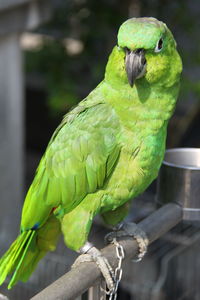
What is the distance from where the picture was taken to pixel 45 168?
1.83 m

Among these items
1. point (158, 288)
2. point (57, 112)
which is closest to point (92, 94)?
point (158, 288)

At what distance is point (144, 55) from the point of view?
5.39 ft

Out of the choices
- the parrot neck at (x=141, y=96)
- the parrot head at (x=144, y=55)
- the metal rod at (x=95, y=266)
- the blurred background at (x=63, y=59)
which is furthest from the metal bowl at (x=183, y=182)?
the blurred background at (x=63, y=59)

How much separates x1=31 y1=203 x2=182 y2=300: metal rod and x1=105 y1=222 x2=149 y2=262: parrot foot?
0.03 meters

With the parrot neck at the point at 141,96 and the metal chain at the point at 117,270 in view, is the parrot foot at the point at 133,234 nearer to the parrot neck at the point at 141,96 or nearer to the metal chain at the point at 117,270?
the metal chain at the point at 117,270

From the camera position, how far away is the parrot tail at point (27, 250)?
1.82 metres

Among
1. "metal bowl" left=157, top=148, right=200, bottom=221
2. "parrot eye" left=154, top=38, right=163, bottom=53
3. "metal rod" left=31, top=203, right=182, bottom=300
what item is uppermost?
"parrot eye" left=154, top=38, right=163, bottom=53

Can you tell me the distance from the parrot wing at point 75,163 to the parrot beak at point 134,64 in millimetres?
163

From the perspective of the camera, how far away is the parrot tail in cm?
182

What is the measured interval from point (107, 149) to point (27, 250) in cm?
43

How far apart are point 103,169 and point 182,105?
393 cm

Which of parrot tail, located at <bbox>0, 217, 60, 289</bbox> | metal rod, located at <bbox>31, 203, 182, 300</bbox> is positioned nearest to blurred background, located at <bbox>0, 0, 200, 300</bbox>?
parrot tail, located at <bbox>0, 217, 60, 289</bbox>

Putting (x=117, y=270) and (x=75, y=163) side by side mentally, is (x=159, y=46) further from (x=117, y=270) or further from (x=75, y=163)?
(x=117, y=270)

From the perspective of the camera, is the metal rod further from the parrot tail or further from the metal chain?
the parrot tail
